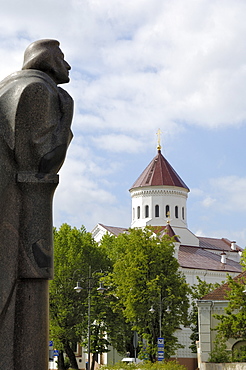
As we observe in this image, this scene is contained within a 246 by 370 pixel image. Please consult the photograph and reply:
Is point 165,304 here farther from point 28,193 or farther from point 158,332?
point 28,193

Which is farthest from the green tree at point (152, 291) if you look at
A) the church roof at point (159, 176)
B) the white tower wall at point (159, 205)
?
the church roof at point (159, 176)

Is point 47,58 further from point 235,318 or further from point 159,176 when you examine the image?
point 159,176

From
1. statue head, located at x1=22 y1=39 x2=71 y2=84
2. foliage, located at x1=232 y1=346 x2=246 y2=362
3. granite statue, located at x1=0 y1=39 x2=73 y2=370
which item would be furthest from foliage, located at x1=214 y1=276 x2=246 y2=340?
granite statue, located at x1=0 y1=39 x2=73 y2=370

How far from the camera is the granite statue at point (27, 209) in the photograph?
22.1ft

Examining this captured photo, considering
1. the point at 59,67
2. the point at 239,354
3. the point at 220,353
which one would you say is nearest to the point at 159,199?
the point at 239,354

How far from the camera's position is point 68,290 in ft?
146

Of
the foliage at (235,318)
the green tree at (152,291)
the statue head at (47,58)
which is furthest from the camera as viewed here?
the green tree at (152,291)

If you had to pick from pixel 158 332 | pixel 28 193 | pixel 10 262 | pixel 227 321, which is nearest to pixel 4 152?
pixel 28 193

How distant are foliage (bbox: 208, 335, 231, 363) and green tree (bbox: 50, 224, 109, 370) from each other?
29.2ft

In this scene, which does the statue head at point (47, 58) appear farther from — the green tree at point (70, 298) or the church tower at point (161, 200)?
the church tower at point (161, 200)

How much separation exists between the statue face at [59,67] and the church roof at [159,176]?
93.1m

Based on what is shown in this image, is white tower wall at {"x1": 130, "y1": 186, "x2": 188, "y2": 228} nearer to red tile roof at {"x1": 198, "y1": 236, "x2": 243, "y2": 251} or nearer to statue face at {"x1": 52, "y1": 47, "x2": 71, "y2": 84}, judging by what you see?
red tile roof at {"x1": 198, "y1": 236, "x2": 243, "y2": 251}

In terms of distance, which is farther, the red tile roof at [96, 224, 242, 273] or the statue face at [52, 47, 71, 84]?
the red tile roof at [96, 224, 242, 273]

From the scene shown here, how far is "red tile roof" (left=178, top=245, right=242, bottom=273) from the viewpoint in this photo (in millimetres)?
92625
